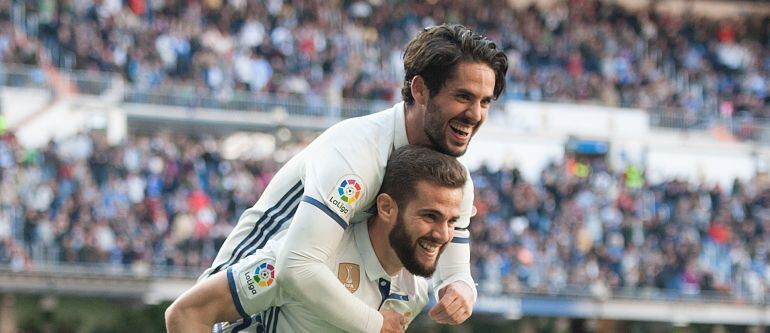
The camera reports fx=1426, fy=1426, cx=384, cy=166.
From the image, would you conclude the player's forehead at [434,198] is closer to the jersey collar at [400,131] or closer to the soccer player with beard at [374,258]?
the soccer player with beard at [374,258]

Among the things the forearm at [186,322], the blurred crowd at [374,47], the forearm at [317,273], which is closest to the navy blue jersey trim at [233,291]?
the forearm at [186,322]

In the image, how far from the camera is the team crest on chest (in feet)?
20.1

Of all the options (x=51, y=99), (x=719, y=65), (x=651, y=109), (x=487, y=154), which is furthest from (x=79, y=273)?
(x=719, y=65)

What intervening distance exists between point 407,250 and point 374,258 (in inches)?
9.9

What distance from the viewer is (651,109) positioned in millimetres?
31047

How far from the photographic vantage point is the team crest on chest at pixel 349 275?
241 inches

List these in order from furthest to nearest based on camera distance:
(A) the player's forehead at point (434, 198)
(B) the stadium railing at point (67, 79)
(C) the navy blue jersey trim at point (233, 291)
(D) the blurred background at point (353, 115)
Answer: (B) the stadium railing at point (67, 79), (D) the blurred background at point (353, 115), (C) the navy blue jersey trim at point (233, 291), (A) the player's forehead at point (434, 198)

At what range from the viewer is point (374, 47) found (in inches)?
1145

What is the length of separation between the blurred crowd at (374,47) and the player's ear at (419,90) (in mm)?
19339

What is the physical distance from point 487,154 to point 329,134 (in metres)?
22.2

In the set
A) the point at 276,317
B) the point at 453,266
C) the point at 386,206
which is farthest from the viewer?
the point at 453,266

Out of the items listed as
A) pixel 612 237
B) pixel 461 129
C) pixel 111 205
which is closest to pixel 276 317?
pixel 461 129

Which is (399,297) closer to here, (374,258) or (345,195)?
(374,258)

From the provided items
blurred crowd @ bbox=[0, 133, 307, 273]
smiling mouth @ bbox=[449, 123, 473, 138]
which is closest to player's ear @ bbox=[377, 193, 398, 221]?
smiling mouth @ bbox=[449, 123, 473, 138]
